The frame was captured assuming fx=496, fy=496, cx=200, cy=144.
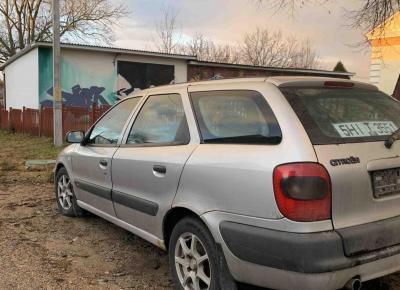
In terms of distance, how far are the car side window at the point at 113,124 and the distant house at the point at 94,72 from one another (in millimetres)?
15763

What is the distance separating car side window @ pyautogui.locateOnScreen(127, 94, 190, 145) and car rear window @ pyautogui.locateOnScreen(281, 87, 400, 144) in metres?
0.92

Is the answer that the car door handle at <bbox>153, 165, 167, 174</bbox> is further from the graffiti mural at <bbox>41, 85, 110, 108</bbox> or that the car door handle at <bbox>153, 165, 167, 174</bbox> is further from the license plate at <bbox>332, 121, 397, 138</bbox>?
the graffiti mural at <bbox>41, 85, 110, 108</bbox>

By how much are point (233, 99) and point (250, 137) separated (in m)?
0.40

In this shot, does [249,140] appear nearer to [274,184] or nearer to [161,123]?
[274,184]

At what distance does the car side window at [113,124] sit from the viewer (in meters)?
4.68

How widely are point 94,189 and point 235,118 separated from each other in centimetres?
213

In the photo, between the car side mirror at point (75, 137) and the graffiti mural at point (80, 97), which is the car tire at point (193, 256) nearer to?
the car side mirror at point (75, 137)

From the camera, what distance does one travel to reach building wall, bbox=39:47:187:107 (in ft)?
66.7

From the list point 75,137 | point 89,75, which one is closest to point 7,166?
point 75,137

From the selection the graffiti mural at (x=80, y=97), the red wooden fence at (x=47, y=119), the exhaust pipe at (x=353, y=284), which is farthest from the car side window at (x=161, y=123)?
the graffiti mural at (x=80, y=97)


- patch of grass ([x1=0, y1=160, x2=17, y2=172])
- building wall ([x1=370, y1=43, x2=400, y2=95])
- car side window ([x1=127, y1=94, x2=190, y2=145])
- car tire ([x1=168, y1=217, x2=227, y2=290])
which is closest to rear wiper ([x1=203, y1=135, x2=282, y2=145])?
car side window ([x1=127, y1=94, x2=190, y2=145])

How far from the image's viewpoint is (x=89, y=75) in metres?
21.0

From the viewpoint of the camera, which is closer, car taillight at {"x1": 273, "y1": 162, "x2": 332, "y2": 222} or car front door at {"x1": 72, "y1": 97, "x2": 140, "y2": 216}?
car taillight at {"x1": 273, "y1": 162, "x2": 332, "y2": 222}

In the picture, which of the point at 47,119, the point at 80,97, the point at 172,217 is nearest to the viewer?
the point at 172,217
